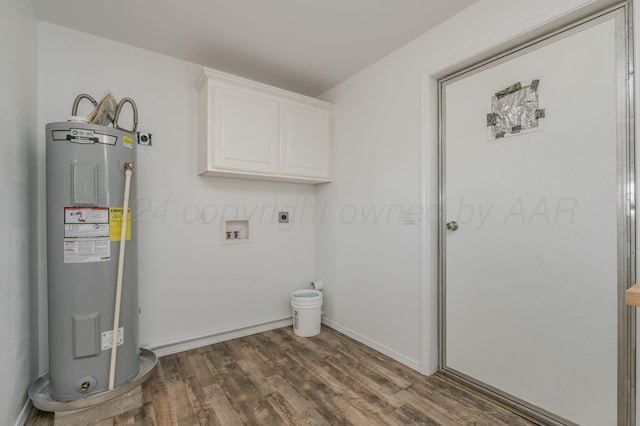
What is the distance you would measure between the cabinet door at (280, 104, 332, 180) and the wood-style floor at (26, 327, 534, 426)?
1580 millimetres

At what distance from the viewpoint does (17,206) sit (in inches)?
62.2

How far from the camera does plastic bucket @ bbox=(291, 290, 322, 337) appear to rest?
272cm

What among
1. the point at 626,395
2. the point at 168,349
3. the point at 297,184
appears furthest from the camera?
the point at 297,184

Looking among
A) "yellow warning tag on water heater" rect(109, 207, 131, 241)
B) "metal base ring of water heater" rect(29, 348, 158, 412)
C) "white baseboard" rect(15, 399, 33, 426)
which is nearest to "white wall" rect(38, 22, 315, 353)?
"yellow warning tag on water heater" rect(109, 207, 131, 241)

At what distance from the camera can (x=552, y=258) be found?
1565mm

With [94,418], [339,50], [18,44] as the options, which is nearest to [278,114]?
[339,50]

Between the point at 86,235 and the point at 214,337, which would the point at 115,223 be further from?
the point at 214,337

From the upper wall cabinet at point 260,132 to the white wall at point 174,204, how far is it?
20 cm

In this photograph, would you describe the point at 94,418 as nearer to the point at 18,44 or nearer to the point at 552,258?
the point at 18,44

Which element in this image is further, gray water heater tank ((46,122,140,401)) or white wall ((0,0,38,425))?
gray water heater tank ((46,122,140,401))

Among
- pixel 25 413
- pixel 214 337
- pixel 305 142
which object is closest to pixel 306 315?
pixel 214 337

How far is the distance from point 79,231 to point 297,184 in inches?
73.3

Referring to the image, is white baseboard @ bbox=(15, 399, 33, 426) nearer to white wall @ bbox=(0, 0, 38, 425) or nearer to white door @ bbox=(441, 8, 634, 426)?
white wall @ bbox=(0, 0, 38, 425)

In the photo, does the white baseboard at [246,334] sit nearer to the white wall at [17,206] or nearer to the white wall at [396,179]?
the white wall at [396,179]
